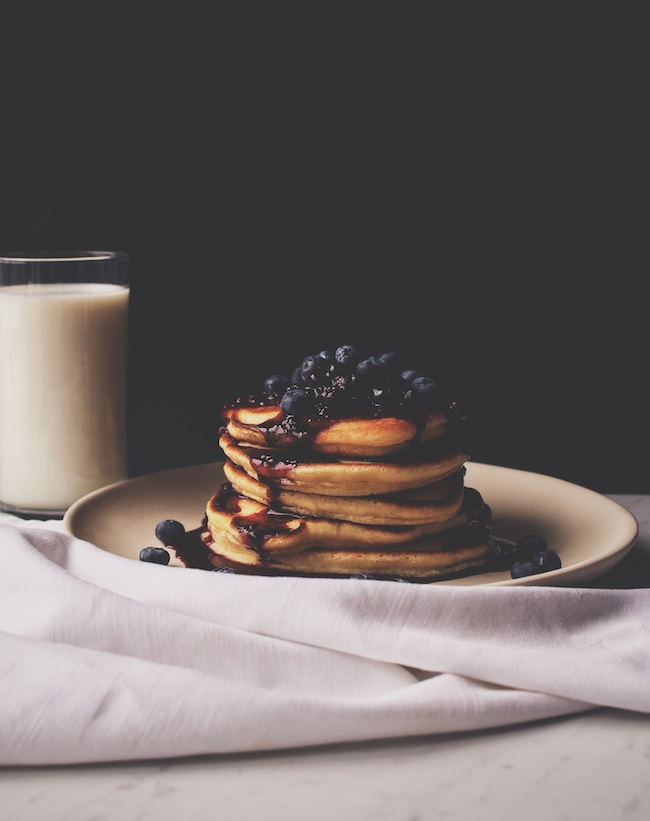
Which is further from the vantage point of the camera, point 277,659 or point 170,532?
point 170,532

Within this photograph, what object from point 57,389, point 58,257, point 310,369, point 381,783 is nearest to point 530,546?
point 310,369

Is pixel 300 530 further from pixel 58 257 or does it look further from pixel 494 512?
pixel 58 257

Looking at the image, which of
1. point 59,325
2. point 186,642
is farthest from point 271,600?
point 59,325

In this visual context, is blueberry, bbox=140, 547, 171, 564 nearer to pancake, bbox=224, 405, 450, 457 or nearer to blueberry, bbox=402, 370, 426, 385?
pancake, bbox=224, 405, 450, 457

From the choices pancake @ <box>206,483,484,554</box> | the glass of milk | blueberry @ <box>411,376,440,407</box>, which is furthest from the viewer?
the glass of milk

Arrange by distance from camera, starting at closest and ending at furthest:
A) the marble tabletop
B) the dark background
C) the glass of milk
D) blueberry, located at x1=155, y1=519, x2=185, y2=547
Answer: the marble tabletop, blueberry, located at x1=155, y1=519, x2=185, y2=547, the glass of milk, the dark background

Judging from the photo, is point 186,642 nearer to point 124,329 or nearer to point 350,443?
point 350,443

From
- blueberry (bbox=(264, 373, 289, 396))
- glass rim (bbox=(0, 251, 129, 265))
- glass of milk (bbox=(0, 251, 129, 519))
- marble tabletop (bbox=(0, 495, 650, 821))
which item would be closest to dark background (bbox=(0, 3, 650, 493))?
glass rim (bbox=(0, 251, 129, 265))
